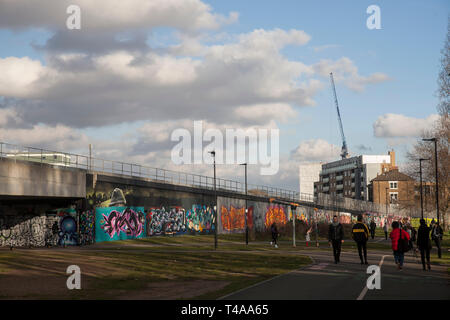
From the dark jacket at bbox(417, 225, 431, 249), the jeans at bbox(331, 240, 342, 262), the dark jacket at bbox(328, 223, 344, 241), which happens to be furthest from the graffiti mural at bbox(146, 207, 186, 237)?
the dark jacket at bbox(417, 225, 431, 249)

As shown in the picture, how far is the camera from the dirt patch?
46.8 feet

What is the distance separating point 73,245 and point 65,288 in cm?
2581

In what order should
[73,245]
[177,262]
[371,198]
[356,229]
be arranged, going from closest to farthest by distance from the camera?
1. [356,229]
2. [177,262]
3. [73,245]
4. [371,198]

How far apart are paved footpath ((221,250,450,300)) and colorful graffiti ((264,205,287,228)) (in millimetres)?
49089

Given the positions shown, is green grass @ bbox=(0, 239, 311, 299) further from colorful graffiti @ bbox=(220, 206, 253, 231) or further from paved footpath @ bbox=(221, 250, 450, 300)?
colorful graffiti @ bbox=(220, 206, 253, 231)

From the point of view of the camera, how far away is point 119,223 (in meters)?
44.3

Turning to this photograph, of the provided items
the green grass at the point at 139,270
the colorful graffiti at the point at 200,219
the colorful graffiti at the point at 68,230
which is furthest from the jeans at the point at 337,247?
the colorful graffiti at the point at 200,219

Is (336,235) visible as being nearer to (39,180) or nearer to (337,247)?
(337,247)

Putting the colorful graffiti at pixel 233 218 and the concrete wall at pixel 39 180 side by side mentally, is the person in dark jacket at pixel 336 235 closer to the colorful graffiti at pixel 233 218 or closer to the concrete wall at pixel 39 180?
the concrete wall at pixel 39 180

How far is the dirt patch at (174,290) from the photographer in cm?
1427

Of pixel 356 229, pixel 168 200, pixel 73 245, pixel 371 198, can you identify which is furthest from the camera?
pixel 371 198
